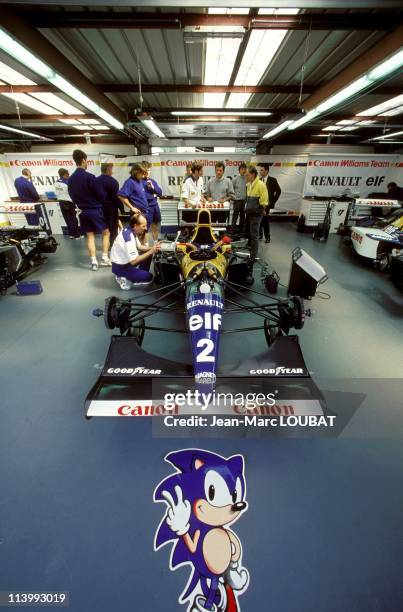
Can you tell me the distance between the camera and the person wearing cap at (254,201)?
5.23 meters

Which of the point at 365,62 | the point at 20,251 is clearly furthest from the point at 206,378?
the point at 365,62

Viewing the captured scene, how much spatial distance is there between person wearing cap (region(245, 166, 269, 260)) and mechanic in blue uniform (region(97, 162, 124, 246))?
8.51ft

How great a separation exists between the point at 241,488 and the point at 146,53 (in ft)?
19.7

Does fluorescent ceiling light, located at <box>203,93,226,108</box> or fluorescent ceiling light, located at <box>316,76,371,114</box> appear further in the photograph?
fluorescent ceiling light, located at <box>203,93,226,108</box>

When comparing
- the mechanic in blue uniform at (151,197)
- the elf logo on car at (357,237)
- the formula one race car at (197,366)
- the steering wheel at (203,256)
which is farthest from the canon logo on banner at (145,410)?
the elf logo on car at (357,237)

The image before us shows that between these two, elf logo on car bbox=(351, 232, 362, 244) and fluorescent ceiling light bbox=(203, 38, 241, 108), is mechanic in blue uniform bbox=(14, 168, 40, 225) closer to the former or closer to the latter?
fluorescent ceiling light bbox=(203, 38, 241, 108)

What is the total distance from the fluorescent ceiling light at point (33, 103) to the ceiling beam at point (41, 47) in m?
2.37

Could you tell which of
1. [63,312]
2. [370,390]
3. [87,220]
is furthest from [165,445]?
[87,220]

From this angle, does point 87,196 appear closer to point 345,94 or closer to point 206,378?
point 206,378

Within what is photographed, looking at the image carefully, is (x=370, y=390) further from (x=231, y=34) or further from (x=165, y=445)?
(x=231, y=34)

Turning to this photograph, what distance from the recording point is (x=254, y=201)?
5.29 metres

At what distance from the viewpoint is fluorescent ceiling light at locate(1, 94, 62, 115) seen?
643 cm

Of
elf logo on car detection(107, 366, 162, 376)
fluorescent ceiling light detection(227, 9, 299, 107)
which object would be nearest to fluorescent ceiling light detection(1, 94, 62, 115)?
fluorescent ceiling light detection(227, 9, 299, 107)

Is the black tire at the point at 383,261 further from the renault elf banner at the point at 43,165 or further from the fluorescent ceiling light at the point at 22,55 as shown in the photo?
the renault elf banner at the point at 43,165
